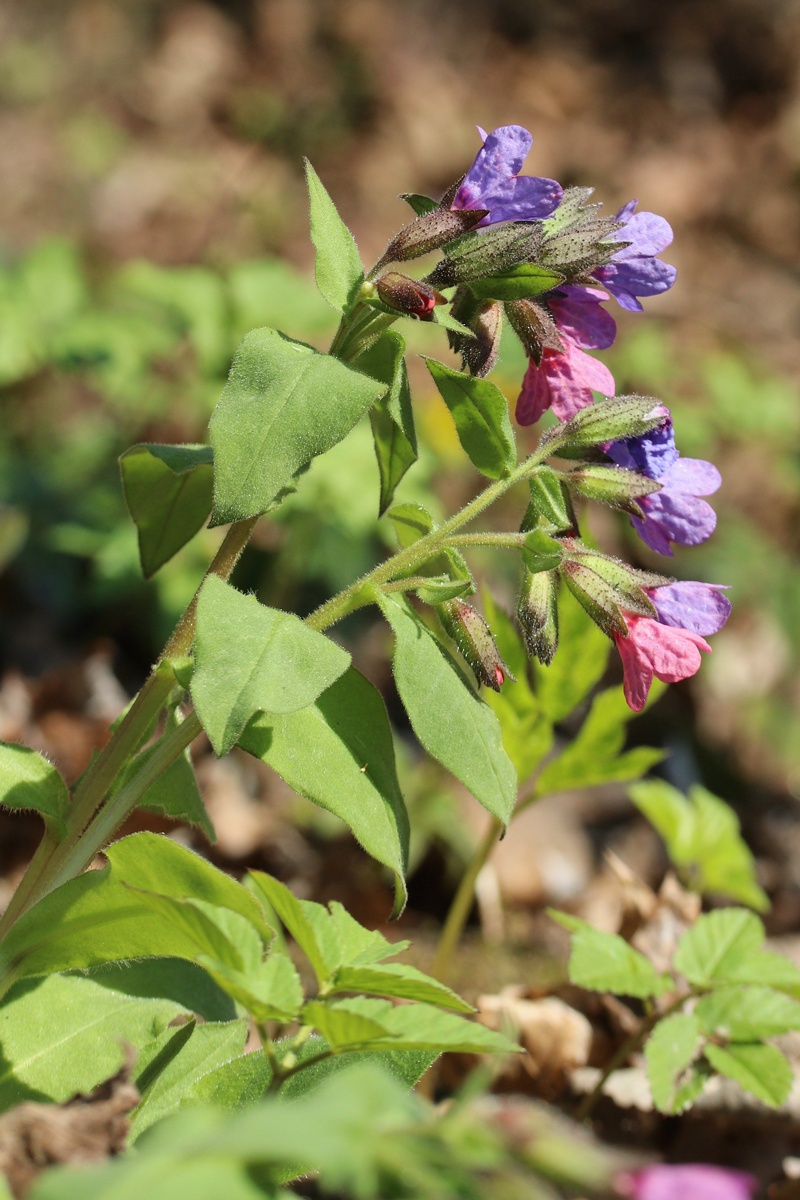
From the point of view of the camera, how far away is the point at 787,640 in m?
4.06

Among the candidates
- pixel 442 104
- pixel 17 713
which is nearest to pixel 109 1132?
pixel 17 713

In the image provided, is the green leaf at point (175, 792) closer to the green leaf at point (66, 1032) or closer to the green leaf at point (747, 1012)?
the green leaf at point (66, 1032)

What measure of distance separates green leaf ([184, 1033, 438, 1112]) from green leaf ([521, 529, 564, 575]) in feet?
1.85

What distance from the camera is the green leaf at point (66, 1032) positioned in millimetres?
1338

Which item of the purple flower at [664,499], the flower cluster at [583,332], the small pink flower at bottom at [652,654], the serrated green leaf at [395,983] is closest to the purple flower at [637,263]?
the flower cluster at [583,332]

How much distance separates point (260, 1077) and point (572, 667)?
88cm

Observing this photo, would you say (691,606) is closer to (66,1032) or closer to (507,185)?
(507,185)

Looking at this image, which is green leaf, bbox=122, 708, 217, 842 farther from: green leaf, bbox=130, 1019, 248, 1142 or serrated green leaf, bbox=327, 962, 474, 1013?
serrated green leaf, bbox=327, 962, 474, 1013

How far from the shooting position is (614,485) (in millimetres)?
1408

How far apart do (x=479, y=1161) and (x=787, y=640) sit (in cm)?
362

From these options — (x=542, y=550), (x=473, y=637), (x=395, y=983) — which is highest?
(x=542, y=550)

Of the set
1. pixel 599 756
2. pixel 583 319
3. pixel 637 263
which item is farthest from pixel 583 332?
pixel 599 756

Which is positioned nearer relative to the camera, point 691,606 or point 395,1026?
point 395,1026

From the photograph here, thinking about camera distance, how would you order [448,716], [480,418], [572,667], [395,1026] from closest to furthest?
[395,1026] < [448,716] < [480,418] < [572,667]
